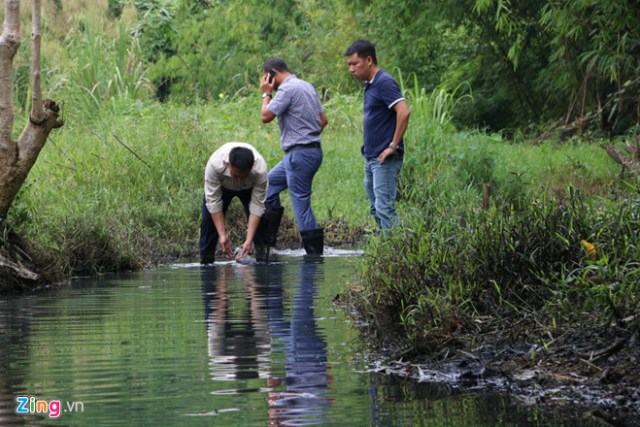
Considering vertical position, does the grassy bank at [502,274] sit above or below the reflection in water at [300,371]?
above

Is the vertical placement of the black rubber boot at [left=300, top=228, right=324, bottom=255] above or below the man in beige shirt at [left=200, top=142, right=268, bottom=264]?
below

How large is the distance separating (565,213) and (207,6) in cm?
2718

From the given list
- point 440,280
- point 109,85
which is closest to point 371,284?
point 440,280

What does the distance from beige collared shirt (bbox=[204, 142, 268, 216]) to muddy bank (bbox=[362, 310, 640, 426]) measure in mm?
5792

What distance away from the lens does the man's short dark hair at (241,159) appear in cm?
1267

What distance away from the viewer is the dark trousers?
44.9ft

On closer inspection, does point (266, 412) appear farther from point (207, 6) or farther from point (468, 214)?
point (207, 6)

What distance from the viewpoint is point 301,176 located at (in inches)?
544

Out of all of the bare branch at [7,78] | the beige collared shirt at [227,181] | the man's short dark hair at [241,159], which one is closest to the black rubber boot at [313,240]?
the beige collared shirt at [227,181]

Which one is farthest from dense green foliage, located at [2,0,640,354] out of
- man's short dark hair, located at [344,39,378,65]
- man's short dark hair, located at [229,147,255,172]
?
man's short dark hair, located at [229,147,255,172]

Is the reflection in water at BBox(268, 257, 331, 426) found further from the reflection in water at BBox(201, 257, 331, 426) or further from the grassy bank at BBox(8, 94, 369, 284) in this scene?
the grassy bank at BBox(8, 94, 369, 284)

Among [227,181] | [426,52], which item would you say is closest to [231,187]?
[227,181]

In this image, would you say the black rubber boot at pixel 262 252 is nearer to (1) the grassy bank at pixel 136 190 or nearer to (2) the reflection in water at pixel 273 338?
(2) the reflection in water at pixel 273 338

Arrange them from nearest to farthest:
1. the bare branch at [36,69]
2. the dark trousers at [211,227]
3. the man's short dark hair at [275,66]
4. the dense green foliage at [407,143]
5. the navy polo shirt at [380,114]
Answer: the dense green foliage at [407,143] < the bare branch at [36,69] < the navy polo shirt at [380,114] < the dark trousers at [211,227] < the man's short dark hair at [275,66]
